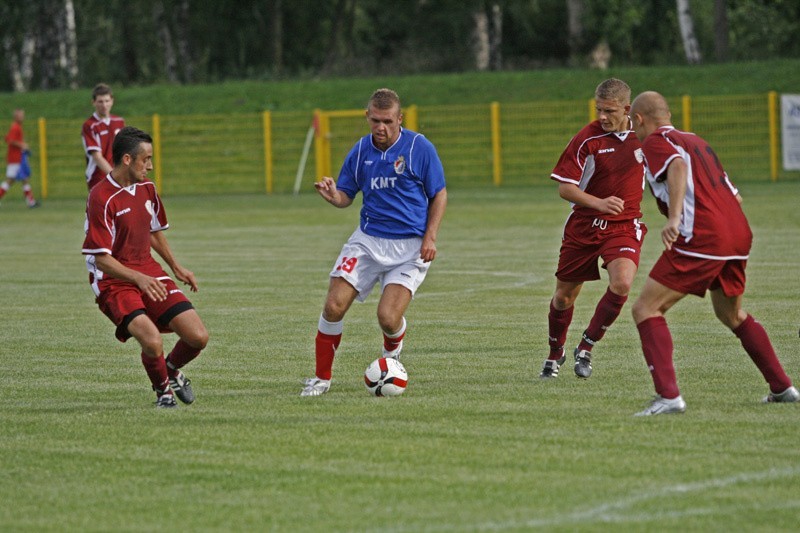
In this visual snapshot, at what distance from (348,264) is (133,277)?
1378 millimetres

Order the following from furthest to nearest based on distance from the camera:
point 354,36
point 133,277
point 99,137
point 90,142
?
point 354,36, point 99,137, point 90,142, point 133,277

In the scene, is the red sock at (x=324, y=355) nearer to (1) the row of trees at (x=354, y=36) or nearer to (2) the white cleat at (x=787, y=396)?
(2) the white cleat at (x=787, y=396)

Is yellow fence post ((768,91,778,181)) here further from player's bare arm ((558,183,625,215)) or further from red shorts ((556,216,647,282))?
player's bare arm ((558,183,625,215))

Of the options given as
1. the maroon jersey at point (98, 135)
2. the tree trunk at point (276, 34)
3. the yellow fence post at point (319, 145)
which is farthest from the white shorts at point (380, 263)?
the tree trunk at point (276, 34)

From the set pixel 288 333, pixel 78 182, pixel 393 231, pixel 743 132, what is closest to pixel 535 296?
pixel 288 333

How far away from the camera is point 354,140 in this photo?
39688 mm

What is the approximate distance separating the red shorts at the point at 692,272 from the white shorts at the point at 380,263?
184 centimetres

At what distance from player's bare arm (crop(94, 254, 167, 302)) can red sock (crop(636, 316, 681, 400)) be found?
2.78m

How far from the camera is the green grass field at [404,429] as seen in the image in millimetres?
5914

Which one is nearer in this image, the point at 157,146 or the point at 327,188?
the point at 327,188

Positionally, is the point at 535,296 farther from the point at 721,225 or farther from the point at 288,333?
the point at 721,225

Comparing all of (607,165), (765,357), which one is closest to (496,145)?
(607,165)

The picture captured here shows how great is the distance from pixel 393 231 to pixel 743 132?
28985 mm

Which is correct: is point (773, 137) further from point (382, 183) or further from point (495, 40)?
point (382, 183)
